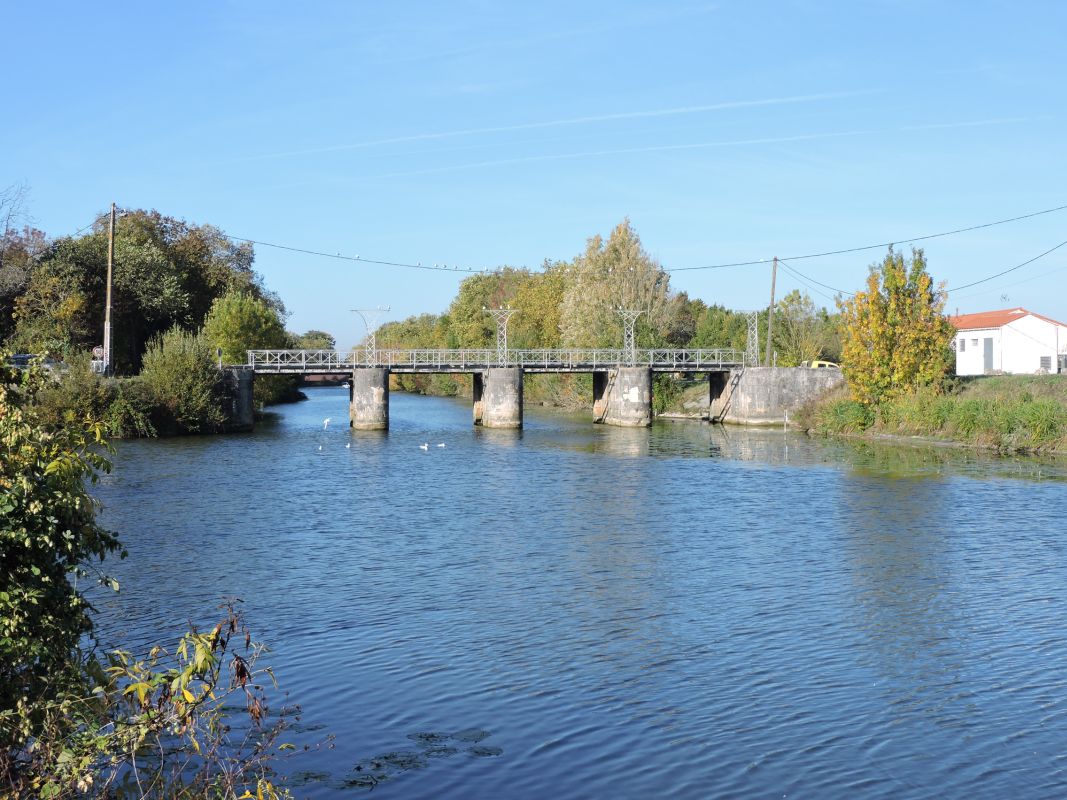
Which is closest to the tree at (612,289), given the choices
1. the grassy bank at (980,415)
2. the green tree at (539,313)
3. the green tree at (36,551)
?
the green tree at (539,313)

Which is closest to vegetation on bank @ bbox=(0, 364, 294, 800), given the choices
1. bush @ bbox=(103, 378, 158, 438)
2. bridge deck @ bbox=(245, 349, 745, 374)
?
bush @ bbox=(103, 378, 158, 438)

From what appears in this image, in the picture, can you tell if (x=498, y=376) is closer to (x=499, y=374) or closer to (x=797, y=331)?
(x=499, y=374)

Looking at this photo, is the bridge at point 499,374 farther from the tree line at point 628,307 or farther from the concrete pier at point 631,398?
the tree line at point 628,307

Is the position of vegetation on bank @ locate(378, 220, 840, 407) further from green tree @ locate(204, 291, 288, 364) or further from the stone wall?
green tree @ locate(204, 291, 288, 364)

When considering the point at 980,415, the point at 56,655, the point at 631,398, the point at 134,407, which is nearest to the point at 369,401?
the point at 134,407

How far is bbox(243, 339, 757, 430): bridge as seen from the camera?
6241 centimetres

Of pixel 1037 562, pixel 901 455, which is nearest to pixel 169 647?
pixel 1037 562

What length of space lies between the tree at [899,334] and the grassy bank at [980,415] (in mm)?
1098

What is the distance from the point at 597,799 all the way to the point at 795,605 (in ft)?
28.8

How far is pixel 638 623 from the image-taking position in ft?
56.1

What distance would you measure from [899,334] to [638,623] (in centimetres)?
4181

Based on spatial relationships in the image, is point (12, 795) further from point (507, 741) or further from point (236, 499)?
point (236, 499)

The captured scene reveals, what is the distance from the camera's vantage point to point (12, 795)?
709 centimetres

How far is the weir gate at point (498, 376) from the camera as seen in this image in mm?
62406
